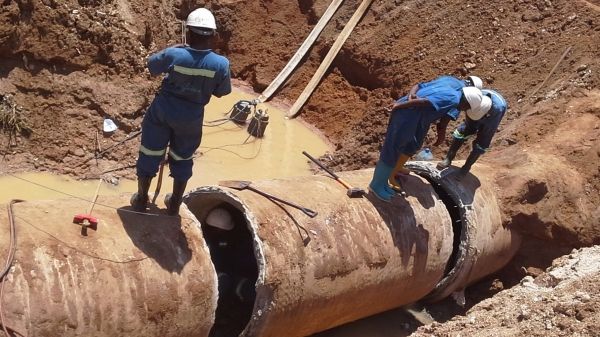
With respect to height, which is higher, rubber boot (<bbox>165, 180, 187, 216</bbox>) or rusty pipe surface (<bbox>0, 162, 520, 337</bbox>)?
rubber boot (<bbox>165, 180, 187, 216</bbox>)

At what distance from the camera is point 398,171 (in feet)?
22.0

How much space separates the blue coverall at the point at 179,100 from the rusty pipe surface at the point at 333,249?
0.66 m

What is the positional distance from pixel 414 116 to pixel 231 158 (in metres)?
4.58

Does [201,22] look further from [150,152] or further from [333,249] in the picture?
[333,249]

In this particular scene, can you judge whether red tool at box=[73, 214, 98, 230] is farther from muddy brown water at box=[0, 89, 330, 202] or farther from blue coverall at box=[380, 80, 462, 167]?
muddy brown water at box=[0, 89, 330, 202]

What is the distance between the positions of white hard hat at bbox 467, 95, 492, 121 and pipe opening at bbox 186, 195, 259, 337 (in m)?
2.37

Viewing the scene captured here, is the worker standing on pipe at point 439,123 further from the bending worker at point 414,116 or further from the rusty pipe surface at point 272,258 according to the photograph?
the rusty pipe surface at point 272,258

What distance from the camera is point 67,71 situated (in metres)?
9.34

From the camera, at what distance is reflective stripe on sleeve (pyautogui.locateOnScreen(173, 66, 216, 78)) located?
15.2ft

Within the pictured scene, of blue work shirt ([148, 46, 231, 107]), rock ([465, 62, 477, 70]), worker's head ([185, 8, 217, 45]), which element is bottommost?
rock ([465, 62, 477, 70])

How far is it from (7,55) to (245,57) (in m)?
4.91

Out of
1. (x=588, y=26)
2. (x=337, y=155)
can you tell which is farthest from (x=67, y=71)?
(x=588, y=26)

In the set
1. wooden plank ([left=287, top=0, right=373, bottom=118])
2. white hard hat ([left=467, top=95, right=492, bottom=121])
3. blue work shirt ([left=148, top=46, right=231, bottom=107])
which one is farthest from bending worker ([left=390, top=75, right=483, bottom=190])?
wooden plank ([left=287, top=0, right=373, bottom=118])

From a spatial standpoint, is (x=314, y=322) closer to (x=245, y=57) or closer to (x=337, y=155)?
(x=337, y=155)
